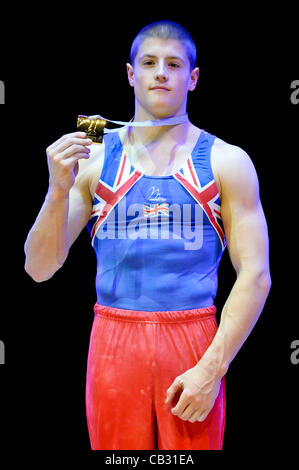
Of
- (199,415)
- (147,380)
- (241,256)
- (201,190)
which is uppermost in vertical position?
(201,190)

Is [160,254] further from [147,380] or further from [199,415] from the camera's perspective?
[199,415]

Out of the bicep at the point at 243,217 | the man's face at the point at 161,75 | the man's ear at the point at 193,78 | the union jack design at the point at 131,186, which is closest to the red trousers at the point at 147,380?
the bicep at the point at 243,217

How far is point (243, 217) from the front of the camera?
94.2 inches

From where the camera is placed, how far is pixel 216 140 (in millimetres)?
2521

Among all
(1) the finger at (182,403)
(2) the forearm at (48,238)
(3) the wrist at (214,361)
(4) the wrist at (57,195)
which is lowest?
(1) the finger at (182,403)

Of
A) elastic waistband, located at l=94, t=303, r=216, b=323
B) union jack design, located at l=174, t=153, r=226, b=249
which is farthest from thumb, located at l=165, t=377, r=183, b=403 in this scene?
union jack design, located at l=174, t=153, r=226, b=249

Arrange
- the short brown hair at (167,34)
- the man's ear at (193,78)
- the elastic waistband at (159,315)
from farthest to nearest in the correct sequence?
the man's ear at (193,78) < the short brown hair at (167,34) < the elastic waistband at (159,315)

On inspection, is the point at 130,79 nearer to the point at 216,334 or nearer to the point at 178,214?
the point at 178,214

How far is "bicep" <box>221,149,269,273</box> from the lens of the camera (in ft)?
7.77

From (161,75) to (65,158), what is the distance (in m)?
0.49

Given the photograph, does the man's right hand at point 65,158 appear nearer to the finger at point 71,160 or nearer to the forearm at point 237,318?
the finger at point 71,160

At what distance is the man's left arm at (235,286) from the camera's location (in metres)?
2.27

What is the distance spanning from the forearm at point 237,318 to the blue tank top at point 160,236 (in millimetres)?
128

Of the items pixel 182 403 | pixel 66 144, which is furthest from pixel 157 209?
pixel 182 403
